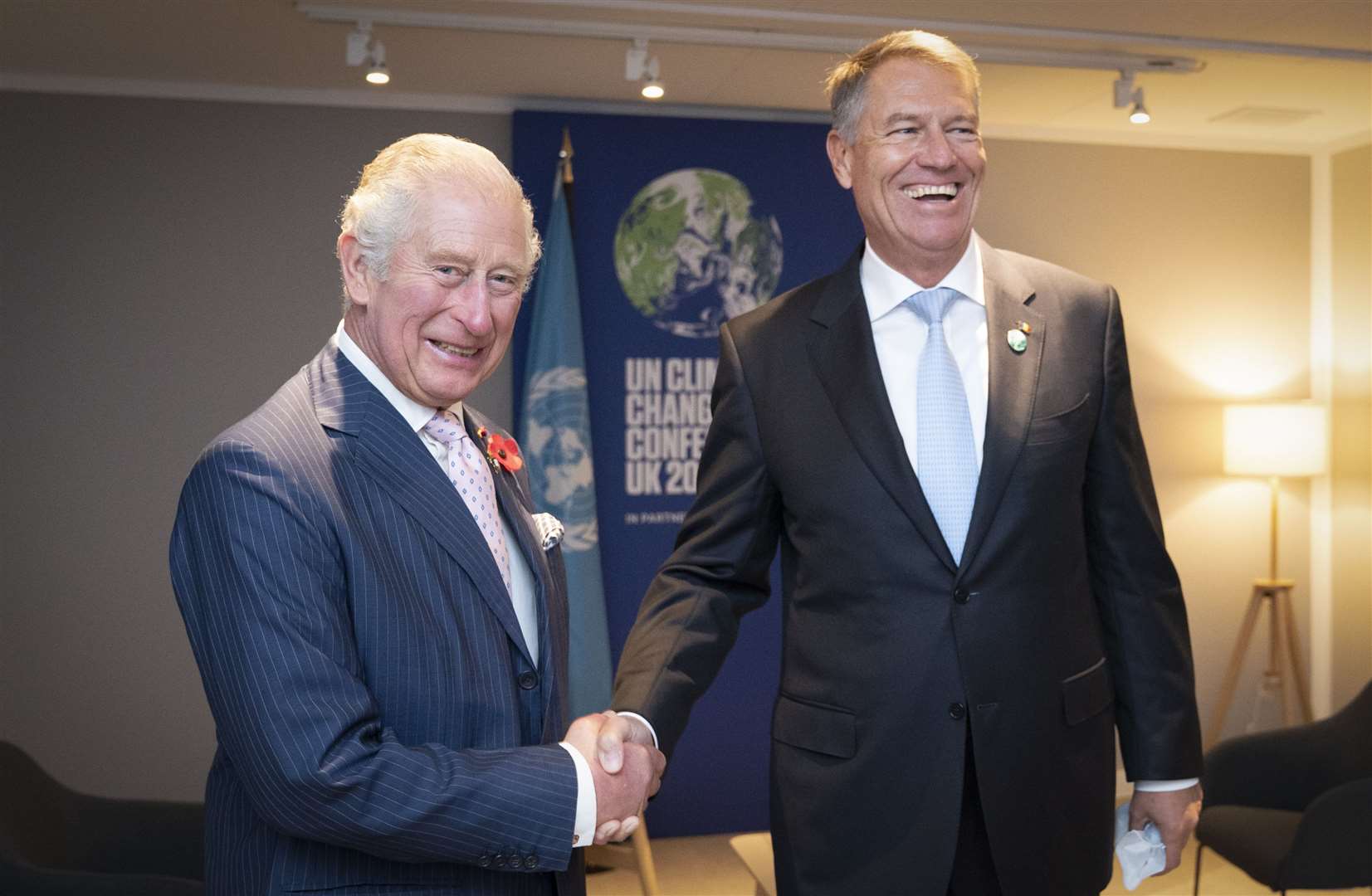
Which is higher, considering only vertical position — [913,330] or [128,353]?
[128,353]

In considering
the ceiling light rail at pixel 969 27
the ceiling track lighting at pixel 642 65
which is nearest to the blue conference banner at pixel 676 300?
the ceiling track lighting at pixel 642 65

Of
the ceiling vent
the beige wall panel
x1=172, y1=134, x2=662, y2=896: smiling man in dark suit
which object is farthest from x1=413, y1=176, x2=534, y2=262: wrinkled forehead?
the beige wall panel

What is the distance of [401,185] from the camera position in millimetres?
1544

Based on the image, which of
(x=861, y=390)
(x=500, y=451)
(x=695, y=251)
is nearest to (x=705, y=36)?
(x=695, y=251)

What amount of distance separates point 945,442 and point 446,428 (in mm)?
781

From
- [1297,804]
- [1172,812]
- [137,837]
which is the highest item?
[1172,812]

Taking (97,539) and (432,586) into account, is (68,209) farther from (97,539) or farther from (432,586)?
(432,586)

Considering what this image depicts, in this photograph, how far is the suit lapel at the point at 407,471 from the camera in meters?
1.53

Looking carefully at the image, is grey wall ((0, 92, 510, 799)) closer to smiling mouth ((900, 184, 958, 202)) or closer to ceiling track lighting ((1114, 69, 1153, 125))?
ceiling track lighting ((1114, 69, 1153, 125))

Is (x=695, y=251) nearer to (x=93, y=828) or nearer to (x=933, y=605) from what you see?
(x=93, y=828)

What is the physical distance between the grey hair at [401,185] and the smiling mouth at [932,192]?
73cm

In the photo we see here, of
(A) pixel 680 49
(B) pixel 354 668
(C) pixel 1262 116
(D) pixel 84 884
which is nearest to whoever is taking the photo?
(B) pixel 354 668

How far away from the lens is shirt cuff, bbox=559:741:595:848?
1512 millimetres

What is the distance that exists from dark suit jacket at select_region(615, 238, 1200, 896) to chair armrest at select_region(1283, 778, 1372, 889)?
187 cm
